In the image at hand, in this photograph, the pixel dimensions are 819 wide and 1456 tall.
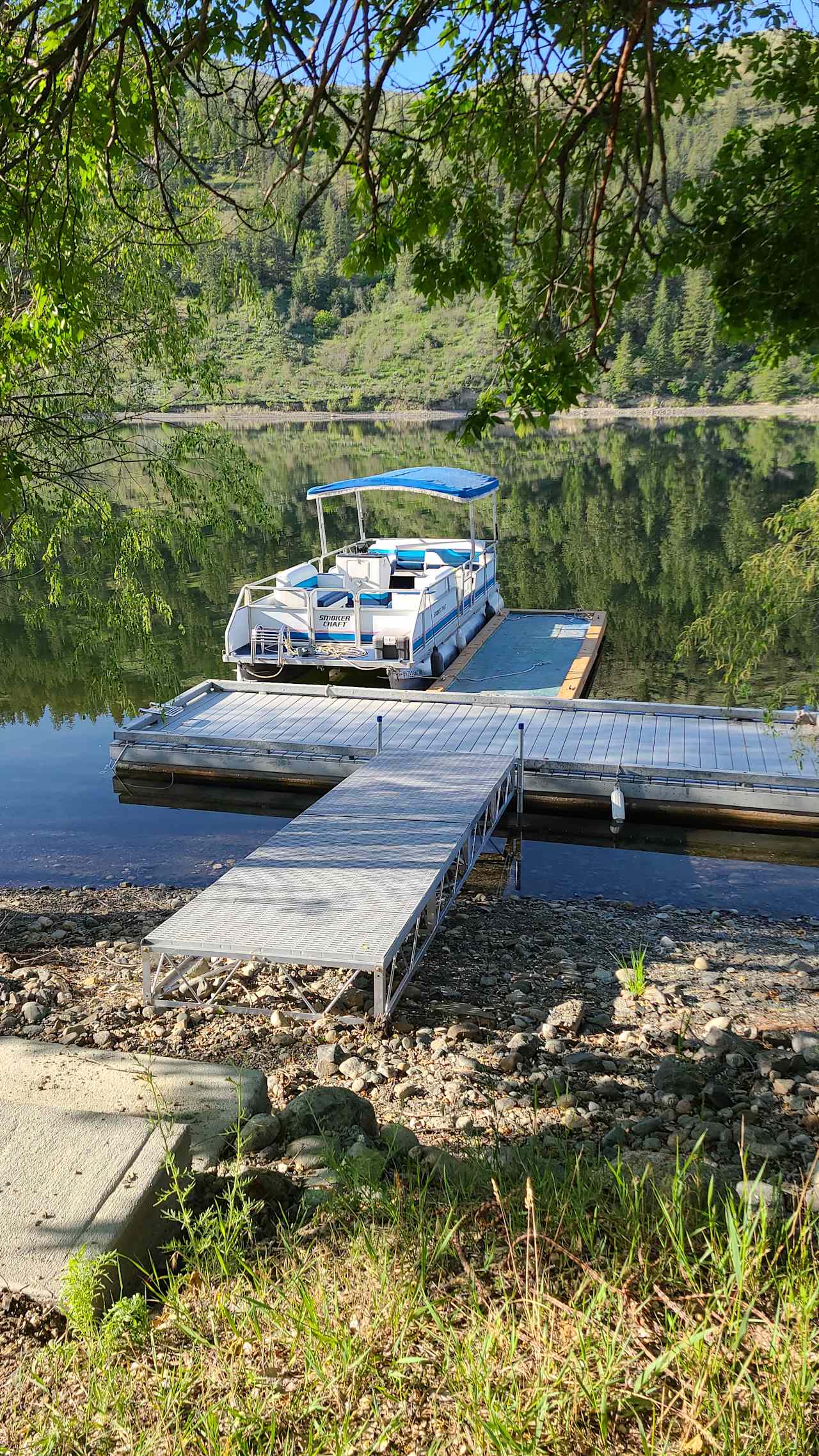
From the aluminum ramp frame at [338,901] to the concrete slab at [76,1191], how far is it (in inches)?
107

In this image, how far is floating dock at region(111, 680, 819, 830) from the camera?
12.3m

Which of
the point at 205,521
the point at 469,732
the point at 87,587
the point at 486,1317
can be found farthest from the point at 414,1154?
the point at 469,732

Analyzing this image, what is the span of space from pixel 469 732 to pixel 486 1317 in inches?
438

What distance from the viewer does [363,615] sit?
16.7 metres

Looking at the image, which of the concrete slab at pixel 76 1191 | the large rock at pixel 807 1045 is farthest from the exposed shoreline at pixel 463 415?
the concrete slab at pixel 76 1191

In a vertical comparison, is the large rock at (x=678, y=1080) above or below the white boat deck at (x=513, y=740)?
above

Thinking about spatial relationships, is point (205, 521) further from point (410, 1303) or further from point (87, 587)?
point (410, 1303)

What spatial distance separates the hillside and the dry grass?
83.7 m

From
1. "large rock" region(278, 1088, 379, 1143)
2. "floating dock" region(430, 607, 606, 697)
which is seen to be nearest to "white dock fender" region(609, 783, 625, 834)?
"floating dock" region(430, 607, 606, 697)

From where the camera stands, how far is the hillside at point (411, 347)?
325ft

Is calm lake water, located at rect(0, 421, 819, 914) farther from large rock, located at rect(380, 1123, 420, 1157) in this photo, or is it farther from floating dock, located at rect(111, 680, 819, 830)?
large rock, located at rect(380, 1123, 420, 1157)

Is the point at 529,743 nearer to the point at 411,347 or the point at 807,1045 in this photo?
the point at 807,1045

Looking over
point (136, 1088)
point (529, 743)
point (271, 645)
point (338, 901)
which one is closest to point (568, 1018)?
point (338, 901)

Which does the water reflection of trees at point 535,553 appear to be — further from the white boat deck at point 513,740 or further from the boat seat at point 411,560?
the boat seat at point 411,560
